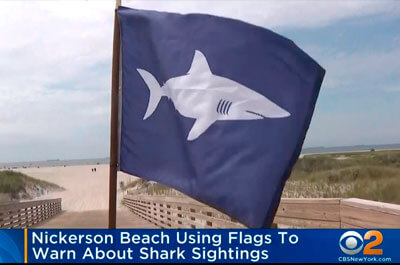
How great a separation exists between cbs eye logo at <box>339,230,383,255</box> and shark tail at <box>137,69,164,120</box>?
194 centimetres

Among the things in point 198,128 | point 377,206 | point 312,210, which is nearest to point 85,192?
point 312,210

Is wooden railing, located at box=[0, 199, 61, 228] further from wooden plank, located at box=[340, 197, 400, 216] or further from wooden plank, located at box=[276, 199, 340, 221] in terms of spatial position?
wooden plank, located at box=[340, 197, 400, 216]

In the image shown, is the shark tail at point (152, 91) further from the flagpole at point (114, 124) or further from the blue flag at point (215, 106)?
the flagpole at point (114, 124)

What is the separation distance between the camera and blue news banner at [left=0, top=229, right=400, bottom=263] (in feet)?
13.7

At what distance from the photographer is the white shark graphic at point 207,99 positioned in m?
4.48

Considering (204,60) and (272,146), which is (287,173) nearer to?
(272,146)

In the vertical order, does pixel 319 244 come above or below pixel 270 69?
below

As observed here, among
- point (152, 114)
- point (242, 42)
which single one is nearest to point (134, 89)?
point (152, 114)

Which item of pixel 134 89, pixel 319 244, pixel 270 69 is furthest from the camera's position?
pixel 134 89

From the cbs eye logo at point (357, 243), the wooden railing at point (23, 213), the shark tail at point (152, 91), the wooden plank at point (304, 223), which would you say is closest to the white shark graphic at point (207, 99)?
the shark tail at point (152, 91)

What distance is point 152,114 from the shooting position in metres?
4.78

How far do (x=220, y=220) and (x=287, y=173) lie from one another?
4290mm

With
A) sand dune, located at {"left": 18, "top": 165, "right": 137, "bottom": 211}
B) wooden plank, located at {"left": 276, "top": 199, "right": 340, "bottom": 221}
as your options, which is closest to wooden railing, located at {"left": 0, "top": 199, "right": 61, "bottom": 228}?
sand dune, located at {"left": 18, "top": 165, "right": 137, "bottom": 211}

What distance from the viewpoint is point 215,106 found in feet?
15.1
